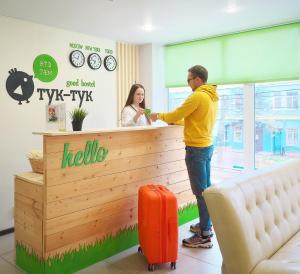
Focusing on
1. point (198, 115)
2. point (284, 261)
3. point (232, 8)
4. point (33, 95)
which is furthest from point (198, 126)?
point (33, 95)

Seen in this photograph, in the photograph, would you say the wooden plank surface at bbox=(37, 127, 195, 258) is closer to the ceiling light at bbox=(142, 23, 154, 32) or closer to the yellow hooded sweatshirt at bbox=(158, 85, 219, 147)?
the yellow hooded sweatshirt at bbox=(158, 85, 219, 147)

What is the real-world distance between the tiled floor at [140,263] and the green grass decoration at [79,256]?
A: 0.05m

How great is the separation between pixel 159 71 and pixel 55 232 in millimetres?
3262

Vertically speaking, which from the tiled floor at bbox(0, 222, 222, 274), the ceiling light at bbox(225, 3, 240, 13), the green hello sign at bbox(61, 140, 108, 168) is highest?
the ceiling light at bbox(225, 3, 240, 13)

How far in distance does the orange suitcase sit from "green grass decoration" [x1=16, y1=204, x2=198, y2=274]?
35 cm

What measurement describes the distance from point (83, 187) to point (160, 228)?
27.4 inches

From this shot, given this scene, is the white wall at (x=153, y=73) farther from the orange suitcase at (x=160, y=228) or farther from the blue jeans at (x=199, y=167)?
the orange suitcase at (x=160, y=228)

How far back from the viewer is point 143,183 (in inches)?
119

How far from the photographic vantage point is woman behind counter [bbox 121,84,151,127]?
3367 mm

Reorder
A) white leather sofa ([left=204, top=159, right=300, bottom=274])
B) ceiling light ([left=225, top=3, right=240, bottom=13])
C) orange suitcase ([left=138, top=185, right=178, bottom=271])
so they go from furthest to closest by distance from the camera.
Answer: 1. ceiling light ([left=225, top=3, right=240, bottom=13])
2. orange suitcase ([left=138, top=185, right=178, bottom=271])
3. white leather sofa ([left=204, top=159, right=300, bottom=274])

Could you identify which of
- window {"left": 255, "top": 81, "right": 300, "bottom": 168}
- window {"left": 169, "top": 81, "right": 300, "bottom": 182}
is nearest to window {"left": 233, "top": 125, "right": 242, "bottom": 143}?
window {"left": 169, "top": 81, "right": 300, "bottom": 182}

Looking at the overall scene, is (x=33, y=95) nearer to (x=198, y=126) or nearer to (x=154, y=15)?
(x=154, y=15)

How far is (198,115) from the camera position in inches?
115

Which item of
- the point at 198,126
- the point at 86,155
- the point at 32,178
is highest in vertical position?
the point at 198,126
